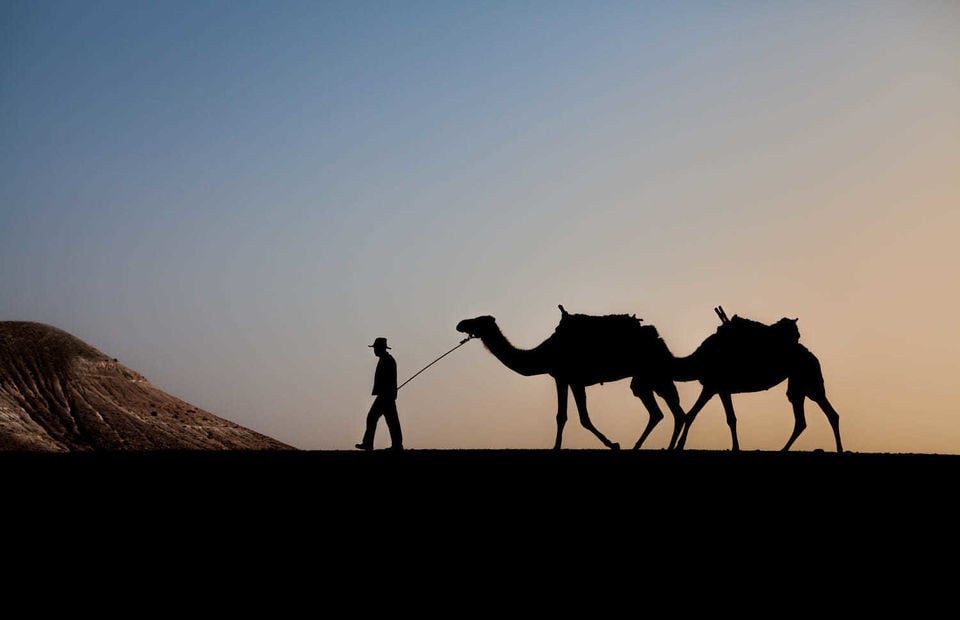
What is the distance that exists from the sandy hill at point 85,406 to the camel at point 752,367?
67.2 m

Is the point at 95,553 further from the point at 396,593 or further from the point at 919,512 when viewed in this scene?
the point at 919,512

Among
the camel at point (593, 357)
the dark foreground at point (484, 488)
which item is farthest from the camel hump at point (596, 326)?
the dark foreground at point (484, 488)

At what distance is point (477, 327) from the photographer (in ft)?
75.0

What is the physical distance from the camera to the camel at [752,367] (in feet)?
72.9

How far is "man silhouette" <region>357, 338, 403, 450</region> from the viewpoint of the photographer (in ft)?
62.0

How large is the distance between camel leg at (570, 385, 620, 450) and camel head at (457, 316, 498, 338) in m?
2.24

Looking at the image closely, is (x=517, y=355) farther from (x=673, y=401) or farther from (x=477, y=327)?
(x=673, y=401)

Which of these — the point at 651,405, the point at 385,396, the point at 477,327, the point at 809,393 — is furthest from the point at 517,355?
the point at 809,393

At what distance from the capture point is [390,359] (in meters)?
19.1

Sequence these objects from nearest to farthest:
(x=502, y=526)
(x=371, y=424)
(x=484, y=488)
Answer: (x=502, y=526), (x=484, y=488), (x=371, y=424)

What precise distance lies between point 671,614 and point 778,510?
12.4 feet

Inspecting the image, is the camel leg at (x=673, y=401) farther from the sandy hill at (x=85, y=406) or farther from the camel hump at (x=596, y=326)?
the sandy hill at (x=85, y=406)

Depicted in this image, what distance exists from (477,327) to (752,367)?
5.44 m

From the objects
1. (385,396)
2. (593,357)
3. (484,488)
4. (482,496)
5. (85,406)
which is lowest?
(482,496)
